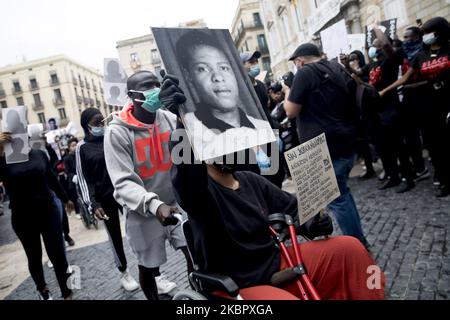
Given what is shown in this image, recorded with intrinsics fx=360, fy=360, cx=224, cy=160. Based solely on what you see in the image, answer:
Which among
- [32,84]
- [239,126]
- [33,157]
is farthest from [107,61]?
[32,84]

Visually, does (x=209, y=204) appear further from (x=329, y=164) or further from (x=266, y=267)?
(x=329, y=164)

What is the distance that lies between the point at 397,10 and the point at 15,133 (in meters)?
13.2

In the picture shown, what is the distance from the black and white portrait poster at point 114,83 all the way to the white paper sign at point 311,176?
3.04m

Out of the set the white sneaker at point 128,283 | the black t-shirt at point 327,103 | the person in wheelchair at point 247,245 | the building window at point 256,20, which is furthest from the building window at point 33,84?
the person in wheelchair at point 247,245

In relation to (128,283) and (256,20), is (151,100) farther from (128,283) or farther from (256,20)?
(256,20)

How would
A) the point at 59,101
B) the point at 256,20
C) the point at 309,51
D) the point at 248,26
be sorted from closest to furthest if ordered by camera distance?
1. the point at 309,51
2. the point at 248,26
3. the point at 256,20
4. the point at 59,101

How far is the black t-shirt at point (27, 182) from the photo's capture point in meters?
3.57

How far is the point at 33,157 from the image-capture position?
3721 mm

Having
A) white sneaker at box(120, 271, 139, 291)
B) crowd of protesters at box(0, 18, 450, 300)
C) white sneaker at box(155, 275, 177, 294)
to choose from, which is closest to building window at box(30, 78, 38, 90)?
crowd of protesters at box(0, 18, 450, 300)

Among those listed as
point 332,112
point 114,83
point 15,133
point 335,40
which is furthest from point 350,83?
point 15,133

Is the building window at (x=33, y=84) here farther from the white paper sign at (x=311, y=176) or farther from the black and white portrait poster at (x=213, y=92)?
the white paper sign at (x=311, y=176)

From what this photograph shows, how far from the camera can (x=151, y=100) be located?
2.44 metres
